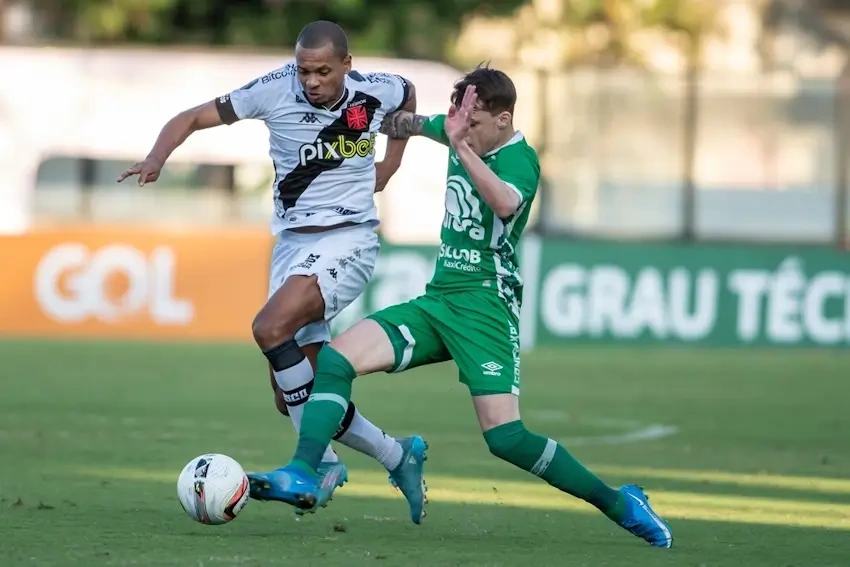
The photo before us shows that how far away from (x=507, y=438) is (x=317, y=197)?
1668 mm

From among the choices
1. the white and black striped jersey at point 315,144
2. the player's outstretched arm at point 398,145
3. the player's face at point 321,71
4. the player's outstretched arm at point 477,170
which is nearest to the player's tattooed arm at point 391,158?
the player's outstretched arm at point 398,145

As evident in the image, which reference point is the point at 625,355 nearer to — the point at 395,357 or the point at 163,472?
the point at 163,472

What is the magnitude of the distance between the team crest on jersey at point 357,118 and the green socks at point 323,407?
138 centimetres

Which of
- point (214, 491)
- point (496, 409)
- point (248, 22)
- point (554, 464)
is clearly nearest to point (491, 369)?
point (496, 409)

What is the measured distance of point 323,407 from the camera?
23.3ft

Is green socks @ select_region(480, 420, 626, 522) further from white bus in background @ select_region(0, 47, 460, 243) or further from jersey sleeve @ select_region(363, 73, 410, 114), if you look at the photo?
white bus in background @ select_region(0, 47, 460, 243)

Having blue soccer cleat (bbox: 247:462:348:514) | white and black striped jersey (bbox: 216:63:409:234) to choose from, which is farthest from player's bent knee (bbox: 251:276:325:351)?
blue soccer cleat (bbox: 247:462:348:514)

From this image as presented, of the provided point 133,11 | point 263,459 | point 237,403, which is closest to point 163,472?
point 263,459

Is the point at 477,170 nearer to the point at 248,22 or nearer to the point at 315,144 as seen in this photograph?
the point at 315,144

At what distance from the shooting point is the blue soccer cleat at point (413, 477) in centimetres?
767

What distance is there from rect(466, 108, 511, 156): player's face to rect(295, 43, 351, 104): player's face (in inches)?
33.1

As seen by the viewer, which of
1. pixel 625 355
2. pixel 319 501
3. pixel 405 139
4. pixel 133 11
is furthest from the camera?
pixel 133 11

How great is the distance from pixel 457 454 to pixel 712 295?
9792 millimetres

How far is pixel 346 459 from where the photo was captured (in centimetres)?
1052
